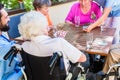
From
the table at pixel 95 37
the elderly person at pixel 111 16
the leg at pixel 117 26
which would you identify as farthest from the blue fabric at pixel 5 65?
the leg at pixel 117 26

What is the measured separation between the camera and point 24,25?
162 centimetres

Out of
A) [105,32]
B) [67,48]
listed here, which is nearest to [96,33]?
[105,32]

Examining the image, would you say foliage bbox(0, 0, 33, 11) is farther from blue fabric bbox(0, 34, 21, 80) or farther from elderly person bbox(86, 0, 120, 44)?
blue fabric bbox(0, 34, 21, 80)

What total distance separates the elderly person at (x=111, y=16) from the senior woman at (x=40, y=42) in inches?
37.0

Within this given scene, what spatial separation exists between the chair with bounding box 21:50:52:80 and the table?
20.4 inches

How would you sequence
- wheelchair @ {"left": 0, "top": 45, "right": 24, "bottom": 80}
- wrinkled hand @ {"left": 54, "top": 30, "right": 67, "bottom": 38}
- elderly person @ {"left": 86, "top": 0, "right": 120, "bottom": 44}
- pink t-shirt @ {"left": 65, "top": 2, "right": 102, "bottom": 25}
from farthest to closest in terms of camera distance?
pink t-shirt @ {"left": 65, "top": 2, "right": 102, "bottom": 25}
elderly person @ {"left": 86, "top": 0, "right": 120, "bottom": 44}
wrinkled hand @ {"left": 54, "top": 30, "right": 67, "bottom": 38}
wheelchair @ {"left": 0, "top": 45, "right": 24, "bottom": 80}

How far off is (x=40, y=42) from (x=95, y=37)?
85 cm

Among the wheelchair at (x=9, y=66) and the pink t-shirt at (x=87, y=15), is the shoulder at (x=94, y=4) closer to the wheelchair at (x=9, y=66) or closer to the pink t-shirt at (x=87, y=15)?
the pink t-shirt at (x=87, y=15)

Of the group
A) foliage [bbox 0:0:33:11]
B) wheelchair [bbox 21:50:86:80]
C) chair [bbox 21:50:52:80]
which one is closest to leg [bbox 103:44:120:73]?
wheelchair [bbox 21:50:86:80]

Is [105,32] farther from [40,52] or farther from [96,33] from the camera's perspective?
[40,52]

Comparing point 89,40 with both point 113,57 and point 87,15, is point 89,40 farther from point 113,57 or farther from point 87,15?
point 87,15

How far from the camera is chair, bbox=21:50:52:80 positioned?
158cm

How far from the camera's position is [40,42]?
1601mm

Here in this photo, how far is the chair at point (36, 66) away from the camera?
5.20 feet
